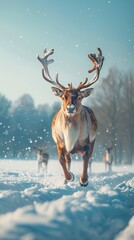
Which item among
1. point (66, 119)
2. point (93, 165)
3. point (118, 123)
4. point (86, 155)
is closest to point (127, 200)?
point (86, 155)

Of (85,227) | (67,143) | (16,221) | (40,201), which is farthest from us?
(67,143)

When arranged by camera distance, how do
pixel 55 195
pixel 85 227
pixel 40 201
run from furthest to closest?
1. pixel 55 195
2. pixel 40 201
3. pixel 85 227

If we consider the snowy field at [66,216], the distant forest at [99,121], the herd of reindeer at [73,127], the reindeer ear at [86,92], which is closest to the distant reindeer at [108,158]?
the distant forest at [99,121]

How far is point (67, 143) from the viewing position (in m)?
2.77

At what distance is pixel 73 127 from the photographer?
109 inches

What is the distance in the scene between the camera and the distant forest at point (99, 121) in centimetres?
468

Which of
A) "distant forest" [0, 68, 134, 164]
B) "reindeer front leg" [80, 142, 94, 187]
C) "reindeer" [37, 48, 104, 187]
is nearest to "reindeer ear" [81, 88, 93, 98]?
"reindeer" [37, 48, 104, 187]

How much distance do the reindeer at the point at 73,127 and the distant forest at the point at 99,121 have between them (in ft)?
4.19

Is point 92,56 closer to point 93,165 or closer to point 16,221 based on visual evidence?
point 16,221

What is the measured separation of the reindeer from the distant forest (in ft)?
4.19

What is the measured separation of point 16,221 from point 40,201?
0.40 meters

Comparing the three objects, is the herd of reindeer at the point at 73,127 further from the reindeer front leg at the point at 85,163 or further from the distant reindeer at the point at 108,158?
the distant reindeer at the point at 108,158

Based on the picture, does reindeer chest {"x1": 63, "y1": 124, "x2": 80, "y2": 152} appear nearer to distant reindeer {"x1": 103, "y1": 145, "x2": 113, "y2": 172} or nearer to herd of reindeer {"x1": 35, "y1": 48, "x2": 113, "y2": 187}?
herd of reindeer {"x1": 35, "y1": 48, "x2": 113, "y2": 187}

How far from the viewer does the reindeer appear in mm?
2676
